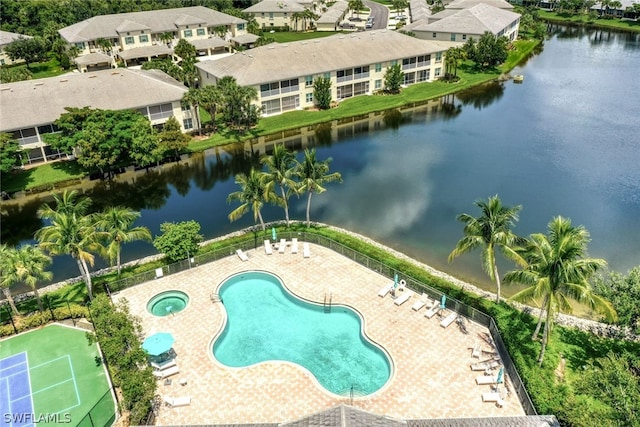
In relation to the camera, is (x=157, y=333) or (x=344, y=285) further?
(x=344, y=285)

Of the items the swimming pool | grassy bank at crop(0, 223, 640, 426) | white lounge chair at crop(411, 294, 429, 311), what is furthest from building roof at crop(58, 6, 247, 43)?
white lounge chair at crop(411, 294, 429, 311)

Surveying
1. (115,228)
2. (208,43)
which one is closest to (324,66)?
(208,43)

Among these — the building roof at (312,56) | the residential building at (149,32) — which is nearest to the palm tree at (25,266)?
the building roof at (312,56)

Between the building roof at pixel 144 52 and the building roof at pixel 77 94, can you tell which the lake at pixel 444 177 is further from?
the building roof at pixel 144 52

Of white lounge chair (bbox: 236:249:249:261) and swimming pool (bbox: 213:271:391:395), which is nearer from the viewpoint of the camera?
swimming pool (bbox: 213:271:391:395)

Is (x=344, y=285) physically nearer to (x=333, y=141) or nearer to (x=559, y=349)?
(x=559, y=349)

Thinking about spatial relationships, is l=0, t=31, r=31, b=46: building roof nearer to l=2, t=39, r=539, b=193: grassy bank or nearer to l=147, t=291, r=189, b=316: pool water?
l=2, t=39, r=539, b=193: grassy bank

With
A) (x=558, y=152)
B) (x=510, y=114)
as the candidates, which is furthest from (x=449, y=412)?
(x=510, y=114)
